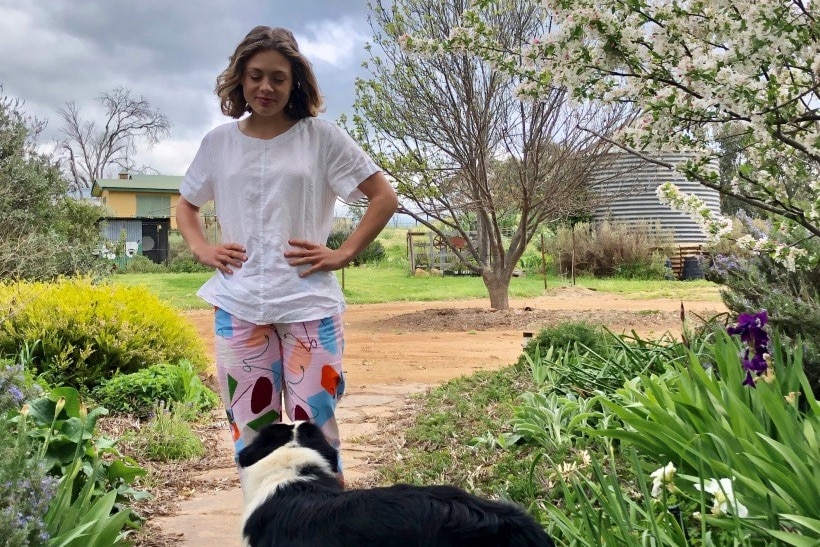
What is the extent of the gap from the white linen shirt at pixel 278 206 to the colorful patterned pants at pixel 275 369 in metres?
0.06

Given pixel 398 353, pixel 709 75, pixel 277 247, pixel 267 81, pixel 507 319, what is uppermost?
pixel 709 75

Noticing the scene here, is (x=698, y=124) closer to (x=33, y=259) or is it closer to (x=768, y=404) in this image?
(x=768, y=404)

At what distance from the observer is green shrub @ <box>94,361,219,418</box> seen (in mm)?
5047

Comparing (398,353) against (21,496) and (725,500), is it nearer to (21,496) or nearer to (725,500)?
(21,496)

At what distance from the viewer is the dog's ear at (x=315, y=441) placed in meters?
2.16

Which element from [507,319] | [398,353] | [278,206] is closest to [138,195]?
[507,319]

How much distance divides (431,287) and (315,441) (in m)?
19.9

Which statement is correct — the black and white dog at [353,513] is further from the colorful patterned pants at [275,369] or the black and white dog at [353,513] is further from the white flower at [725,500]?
the white flower at [725,500]

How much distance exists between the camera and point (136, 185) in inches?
1626

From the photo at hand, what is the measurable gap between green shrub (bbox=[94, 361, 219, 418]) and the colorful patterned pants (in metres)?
2.89

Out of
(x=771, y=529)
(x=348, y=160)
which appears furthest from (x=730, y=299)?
(x=348, y=160)

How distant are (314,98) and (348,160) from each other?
278 millimetres

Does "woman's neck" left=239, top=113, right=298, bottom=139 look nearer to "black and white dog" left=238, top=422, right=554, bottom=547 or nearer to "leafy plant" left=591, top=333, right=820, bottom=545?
"black and white dog" left=238, top=422, right=554, bottom=547

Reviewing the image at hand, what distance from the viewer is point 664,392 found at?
2.85m
